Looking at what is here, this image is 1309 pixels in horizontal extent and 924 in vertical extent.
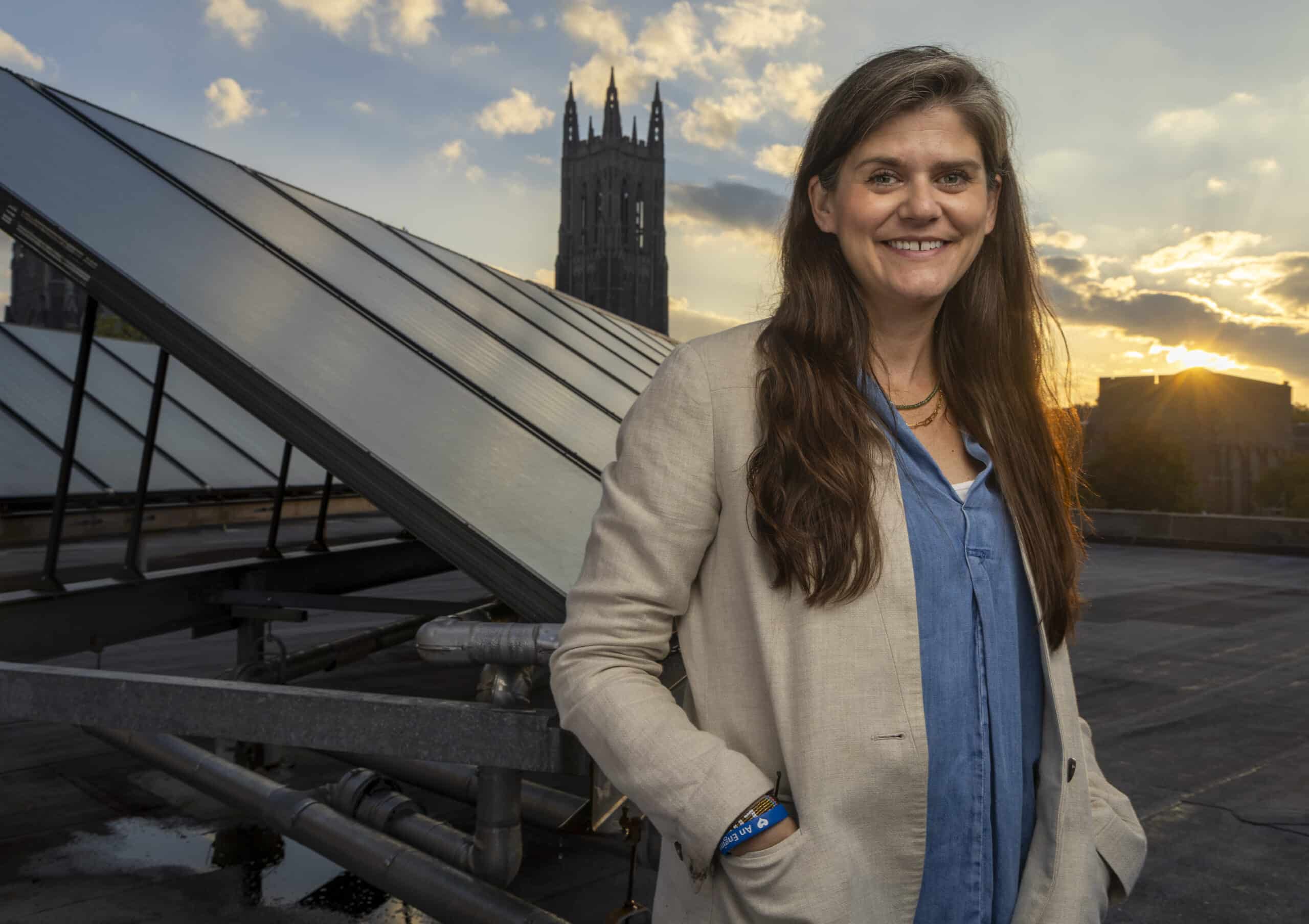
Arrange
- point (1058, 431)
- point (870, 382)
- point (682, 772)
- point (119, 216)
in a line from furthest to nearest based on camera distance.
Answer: point (119, 216) < point (1058, 431) < point (870, 382) < point (682, 772)

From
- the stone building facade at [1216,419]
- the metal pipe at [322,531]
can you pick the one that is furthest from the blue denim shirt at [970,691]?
the stone building facade at [1216,419]

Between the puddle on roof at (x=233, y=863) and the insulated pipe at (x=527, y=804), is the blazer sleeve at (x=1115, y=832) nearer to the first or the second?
the insulated pipe at (x=527, y=804)

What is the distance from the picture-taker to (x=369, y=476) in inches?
98.3

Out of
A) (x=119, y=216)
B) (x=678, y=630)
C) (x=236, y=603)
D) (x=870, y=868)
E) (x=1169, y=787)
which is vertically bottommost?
(x=1169, y=787)

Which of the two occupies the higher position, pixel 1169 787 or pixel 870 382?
pixel 870 382

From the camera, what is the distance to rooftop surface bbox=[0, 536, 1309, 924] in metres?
3.63

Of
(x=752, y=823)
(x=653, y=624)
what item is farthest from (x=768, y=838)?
(x=653, y=624)

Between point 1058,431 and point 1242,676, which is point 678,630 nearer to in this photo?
point 1058,431

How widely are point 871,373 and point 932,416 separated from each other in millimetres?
189

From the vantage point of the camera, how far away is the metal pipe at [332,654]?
15.6ft

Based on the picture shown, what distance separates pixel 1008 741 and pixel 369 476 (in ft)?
5.21

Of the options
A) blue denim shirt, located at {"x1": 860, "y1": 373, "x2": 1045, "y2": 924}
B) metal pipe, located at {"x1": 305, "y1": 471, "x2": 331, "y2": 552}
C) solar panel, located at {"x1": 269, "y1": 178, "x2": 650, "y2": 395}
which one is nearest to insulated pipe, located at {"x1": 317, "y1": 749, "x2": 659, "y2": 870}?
blue denim shirt, located at {"x1": 860, "y1": 373, "x2": 1045, "y2": 924}

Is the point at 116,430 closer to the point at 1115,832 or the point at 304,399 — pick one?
the point at 304,399

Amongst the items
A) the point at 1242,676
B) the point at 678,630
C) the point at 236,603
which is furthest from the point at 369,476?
the point at 1242,676
